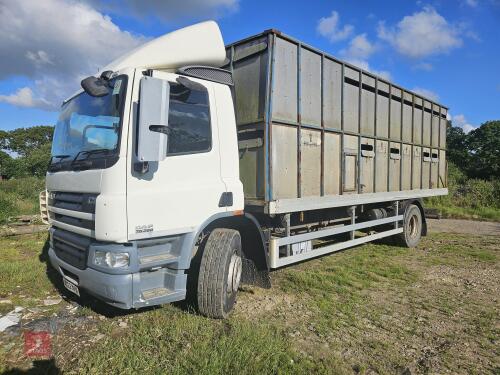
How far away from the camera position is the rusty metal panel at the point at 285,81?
439 cm

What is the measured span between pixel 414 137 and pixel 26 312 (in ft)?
24.4

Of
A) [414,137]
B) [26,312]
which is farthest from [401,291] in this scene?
[26,312]

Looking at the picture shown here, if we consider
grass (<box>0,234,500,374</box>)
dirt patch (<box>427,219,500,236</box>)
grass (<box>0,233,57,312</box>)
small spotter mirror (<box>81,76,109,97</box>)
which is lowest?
grass (<box>0,234,500,374</box>)

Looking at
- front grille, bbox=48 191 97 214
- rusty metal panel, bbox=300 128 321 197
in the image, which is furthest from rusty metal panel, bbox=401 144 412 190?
front grille, bbox=48 191 97 214

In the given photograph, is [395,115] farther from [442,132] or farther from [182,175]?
[182,175]

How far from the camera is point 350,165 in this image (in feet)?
19.4

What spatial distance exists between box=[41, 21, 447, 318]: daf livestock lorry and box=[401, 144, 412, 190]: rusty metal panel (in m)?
2.16

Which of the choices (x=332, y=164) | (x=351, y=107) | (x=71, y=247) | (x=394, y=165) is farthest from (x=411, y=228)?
(x=71, y=247)

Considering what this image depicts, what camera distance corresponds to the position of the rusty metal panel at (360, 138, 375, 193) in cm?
620

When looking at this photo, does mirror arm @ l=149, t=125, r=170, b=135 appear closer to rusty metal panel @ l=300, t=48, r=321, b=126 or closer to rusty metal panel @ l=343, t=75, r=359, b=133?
rusty metal panel @ l=300, t=48, r=321, b=126

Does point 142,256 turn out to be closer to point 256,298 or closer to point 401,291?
point 256,298

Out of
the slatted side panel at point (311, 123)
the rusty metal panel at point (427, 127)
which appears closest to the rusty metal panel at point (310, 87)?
the slatted side panel at point (311, 123)

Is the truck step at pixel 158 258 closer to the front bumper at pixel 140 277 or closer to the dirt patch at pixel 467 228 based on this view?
the front bumper at pixel 140 277

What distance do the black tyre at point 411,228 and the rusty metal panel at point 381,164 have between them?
1.47m
